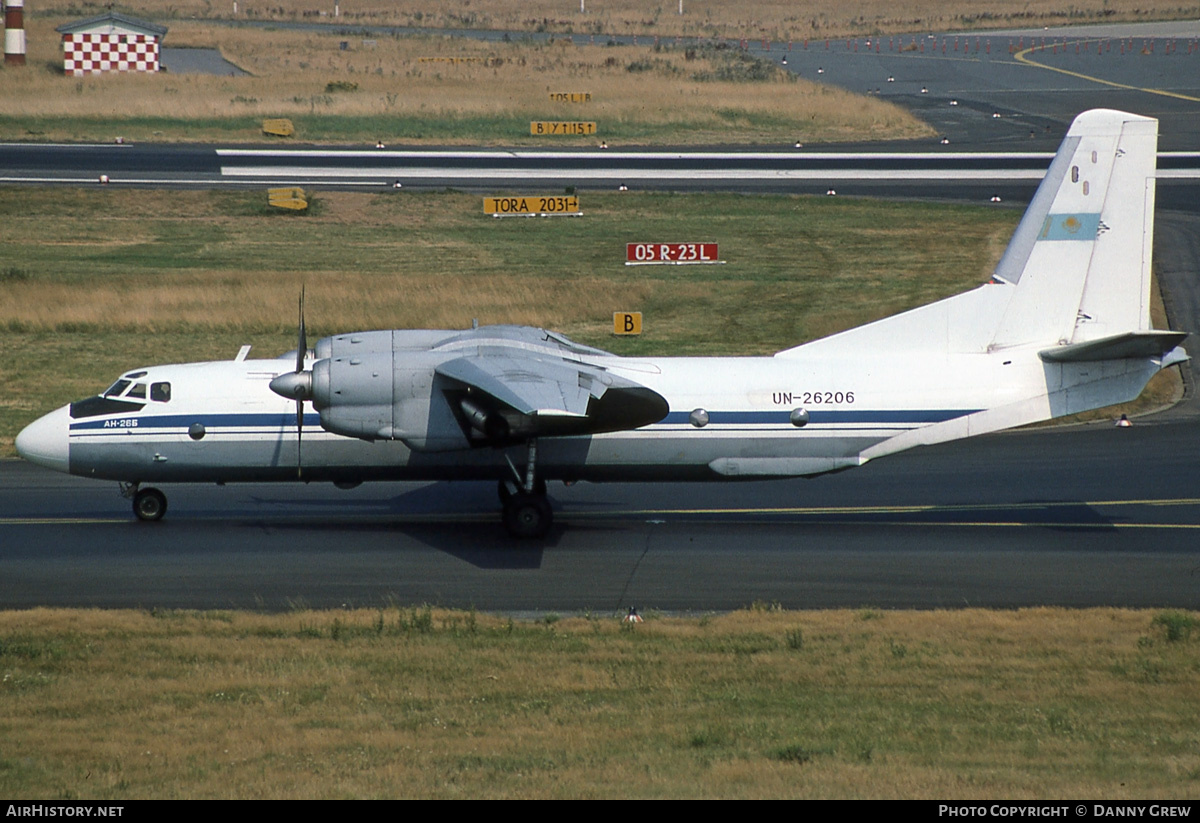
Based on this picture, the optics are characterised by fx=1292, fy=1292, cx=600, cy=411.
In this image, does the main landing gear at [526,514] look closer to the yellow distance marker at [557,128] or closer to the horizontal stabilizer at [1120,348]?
the horizontal stabilizer at [1120,348]

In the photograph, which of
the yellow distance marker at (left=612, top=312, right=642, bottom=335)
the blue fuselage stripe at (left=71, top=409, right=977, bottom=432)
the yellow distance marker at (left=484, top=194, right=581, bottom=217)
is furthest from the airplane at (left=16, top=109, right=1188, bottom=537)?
the yellow distance marker at (left=484, top=194, right=581, bottom=217)

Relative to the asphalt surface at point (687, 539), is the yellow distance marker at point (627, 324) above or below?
above

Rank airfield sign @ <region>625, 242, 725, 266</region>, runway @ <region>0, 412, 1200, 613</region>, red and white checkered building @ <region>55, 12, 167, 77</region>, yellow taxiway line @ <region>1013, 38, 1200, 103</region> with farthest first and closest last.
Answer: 1. red and white checkered building @ <region>55, 12, 167, 77</region>
2. yellow taxiway line @ <region>1013, 38, 1200, 103</region>
3. airfield sign @ <region>625, 242, 725, 266</region>
4. runway @ <region>0, 412, 1200, 613</region>

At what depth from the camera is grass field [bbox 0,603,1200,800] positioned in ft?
39.1

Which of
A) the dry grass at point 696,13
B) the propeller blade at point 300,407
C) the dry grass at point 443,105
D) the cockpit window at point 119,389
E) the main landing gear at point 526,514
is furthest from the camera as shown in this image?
the dry grass at point 696,13

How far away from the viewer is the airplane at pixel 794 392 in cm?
2272

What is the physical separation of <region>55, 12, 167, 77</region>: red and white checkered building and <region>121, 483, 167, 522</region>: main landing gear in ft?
218

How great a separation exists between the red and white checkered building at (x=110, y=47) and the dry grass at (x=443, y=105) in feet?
6.40

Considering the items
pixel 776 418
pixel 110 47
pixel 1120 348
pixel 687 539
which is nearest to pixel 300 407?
pixel 687 539

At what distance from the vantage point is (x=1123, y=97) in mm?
78938

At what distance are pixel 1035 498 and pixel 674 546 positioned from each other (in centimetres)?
776

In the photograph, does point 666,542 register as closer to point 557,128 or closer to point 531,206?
point 531,206

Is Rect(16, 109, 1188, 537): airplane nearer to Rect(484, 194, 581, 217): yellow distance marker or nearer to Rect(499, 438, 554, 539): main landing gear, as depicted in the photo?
Rect(499, 438, 554, 539): main landing gear

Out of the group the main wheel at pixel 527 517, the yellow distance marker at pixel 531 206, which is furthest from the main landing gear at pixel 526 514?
the yellow distance marker at pixel 531 206
